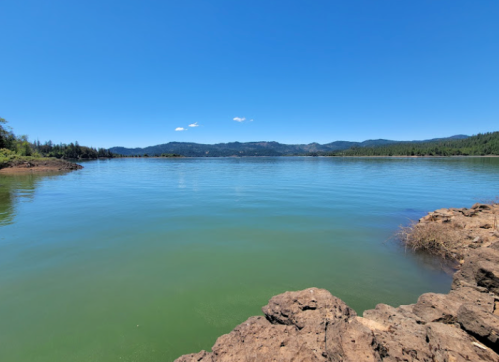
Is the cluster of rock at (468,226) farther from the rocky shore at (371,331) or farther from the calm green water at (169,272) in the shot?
the rocky shore at (371,331)

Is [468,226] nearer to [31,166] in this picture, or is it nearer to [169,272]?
[169,272]

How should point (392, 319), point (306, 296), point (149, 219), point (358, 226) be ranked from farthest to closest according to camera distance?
1. point (149, 219)
2. point (358, 226)
3. point (306, 296)
4. point (392, 319)

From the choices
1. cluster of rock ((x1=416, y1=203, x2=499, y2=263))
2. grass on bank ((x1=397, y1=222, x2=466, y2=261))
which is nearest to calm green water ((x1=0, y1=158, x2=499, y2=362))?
grass on bank ((x1=397, y1=222, x2=466, y2=261))

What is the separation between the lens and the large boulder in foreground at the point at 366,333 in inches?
109

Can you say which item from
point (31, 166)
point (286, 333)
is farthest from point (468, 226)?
point (31, 166)

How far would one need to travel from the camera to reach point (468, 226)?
30.8 feet

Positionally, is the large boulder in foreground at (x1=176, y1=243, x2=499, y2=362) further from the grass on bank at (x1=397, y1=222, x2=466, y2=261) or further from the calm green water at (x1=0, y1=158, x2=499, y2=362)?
the grass on bank at (x1=397, y1=222, x2=466, y2=261)

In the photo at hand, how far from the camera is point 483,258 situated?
5.03 m

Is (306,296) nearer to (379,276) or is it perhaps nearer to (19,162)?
(379,276)

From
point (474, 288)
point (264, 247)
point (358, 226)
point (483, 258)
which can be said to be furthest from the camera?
point (358, 226)

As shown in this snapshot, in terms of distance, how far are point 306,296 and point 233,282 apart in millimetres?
2821

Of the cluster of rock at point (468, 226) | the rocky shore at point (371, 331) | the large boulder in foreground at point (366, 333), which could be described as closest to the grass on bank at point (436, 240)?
the cluster of rock at point (468, 226)

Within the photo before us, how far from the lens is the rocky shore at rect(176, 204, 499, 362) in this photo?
109 inches

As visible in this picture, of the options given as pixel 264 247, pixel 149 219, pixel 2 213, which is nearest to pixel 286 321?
pixel 264 247
